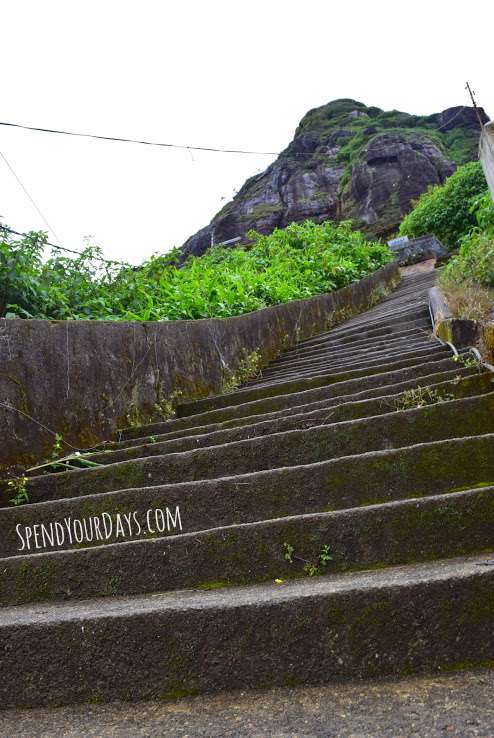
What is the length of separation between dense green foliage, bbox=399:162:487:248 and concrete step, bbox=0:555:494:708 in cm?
1389

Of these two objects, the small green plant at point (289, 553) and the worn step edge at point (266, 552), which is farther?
the small green plant at point (289, 553)

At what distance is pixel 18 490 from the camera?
2.90 metres

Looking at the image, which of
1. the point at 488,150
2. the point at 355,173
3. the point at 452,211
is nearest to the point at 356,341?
the point at 488,150

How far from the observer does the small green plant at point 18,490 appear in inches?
113

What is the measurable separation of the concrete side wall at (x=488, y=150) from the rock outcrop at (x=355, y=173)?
17006 mm

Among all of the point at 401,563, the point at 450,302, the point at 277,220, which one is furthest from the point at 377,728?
the point at 277,220

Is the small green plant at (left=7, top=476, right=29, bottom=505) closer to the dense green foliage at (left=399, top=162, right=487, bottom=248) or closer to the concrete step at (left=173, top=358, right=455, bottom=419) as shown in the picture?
the concrete step at (left=173, top=358, right=455, bottom=419)

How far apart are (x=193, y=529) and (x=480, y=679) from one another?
127 cm

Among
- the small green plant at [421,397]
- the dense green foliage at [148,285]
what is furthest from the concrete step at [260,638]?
the dense green foliage at [148,285]

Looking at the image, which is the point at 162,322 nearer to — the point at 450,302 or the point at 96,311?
the point at 96,311

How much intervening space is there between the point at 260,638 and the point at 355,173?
28.9 meters

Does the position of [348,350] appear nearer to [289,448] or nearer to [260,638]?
[289,448]

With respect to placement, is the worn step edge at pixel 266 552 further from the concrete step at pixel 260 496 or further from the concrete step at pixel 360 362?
the concrete step at pixel 360 362

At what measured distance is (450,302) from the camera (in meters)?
4.27
